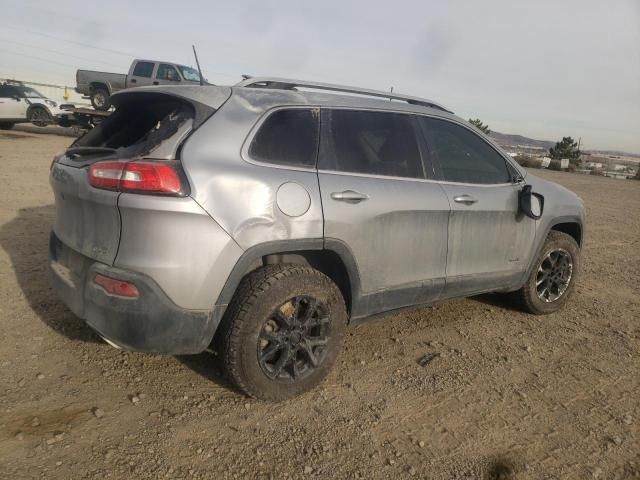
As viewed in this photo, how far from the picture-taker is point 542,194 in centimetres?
405

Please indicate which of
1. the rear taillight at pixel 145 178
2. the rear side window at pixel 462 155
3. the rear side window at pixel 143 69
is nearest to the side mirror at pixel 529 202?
the rear side window at pixel 462 155

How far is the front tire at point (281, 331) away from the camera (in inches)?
102

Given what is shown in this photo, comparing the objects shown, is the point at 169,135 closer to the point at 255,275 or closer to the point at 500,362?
the point at 255,275

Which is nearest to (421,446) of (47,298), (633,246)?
(47,298)

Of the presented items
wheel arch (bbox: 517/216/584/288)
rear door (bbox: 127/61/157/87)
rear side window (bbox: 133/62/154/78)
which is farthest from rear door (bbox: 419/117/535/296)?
rear side window (bbox: 133/62/154/78)

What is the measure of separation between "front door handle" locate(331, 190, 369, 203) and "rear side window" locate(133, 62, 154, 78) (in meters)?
15.7

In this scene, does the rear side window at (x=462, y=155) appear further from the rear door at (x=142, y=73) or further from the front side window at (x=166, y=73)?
the rear door at (x=142, y=73)

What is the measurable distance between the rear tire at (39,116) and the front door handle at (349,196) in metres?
19.0

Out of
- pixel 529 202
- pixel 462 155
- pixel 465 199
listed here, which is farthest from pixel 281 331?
pixel 529 202

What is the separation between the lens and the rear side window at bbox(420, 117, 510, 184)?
3.46 meters

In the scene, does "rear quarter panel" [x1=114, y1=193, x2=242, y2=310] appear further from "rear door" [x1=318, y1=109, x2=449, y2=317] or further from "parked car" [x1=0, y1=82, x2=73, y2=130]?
"parked car" [x1=0, y1=82, x2=73, y2=130]

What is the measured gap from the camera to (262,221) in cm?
251

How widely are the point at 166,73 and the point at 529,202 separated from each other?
601 inches

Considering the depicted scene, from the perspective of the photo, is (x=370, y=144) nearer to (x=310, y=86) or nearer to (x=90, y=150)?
(x=310, y=86)
